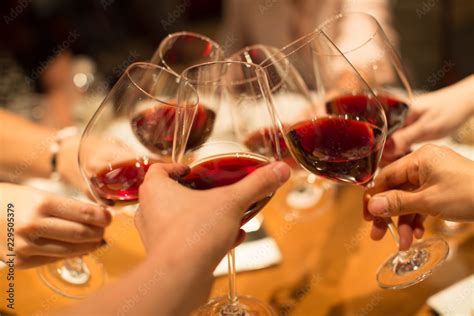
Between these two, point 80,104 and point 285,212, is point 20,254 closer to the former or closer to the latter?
point 285,212

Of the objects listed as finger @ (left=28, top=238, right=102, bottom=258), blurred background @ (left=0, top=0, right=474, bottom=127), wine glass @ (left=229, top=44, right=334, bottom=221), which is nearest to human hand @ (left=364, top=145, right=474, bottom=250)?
wine glass @ (left=229, top=44, right=334, bottom=221)

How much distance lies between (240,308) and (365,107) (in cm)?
43

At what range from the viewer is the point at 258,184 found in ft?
2.17

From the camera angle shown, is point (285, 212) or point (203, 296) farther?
point (285, 212)

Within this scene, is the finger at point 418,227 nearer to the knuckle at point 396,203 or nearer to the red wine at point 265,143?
the knuckle at point 396,203

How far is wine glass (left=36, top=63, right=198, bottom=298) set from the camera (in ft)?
2.98

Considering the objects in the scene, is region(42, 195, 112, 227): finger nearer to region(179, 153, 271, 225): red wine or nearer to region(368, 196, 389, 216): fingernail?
region(179, 153, 271, 225): red wine

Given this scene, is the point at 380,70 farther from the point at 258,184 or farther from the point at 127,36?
the point at 127,36

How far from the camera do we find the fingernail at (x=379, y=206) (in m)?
0.85

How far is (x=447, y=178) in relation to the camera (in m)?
0.83

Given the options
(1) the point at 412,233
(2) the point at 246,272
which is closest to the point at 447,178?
(1) the point at 412,233

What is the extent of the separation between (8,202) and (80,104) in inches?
35.3

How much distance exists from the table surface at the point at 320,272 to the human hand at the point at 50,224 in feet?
0.34

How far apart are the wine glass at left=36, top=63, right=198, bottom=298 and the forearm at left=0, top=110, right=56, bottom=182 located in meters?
0.39
